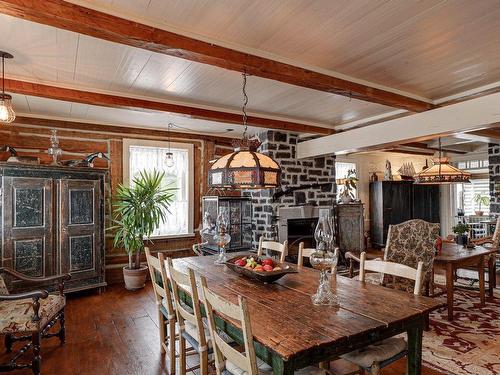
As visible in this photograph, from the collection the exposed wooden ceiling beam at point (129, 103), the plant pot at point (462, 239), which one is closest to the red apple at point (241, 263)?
the exposed wooden ceiling beam at point (129, 103)

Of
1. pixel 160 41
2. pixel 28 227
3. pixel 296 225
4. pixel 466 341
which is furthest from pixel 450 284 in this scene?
pixel 28 227

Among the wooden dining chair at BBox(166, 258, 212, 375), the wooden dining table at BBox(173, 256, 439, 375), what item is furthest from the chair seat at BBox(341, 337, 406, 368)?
the wooden dining chair at BBox(166, 258, 212, 375)

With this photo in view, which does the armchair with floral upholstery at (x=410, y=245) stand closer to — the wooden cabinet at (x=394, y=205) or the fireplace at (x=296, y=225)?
the fireplace at (x=296, y=225)

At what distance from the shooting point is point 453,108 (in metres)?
3.51

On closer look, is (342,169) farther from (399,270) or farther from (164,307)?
(164,307)

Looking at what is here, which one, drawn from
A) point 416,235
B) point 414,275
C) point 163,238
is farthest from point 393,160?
point 414,275

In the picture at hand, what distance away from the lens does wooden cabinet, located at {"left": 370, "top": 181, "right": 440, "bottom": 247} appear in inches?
306

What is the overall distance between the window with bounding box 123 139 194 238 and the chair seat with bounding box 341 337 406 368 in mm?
4075

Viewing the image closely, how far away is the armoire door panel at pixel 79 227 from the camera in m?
4.22

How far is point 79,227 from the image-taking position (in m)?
4.34

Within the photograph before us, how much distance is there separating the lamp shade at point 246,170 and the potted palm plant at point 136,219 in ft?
8.50

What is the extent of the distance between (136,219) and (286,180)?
2529 millimetres

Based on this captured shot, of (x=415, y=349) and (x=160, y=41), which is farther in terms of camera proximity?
(x=160, y=41)

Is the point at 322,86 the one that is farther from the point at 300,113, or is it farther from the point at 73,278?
the point at 73,278
